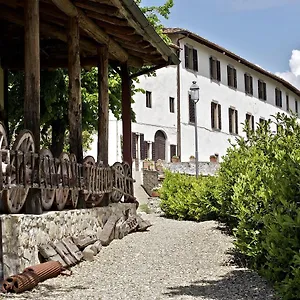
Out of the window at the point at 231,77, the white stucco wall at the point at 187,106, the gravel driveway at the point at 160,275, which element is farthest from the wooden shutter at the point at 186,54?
the gravel driveway at the point at 160,275

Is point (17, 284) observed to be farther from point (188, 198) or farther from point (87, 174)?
point (188, 198)

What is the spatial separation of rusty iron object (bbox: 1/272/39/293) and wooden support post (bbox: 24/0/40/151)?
2036 millimetres

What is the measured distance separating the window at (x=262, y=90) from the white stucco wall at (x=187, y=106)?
0.66 meters

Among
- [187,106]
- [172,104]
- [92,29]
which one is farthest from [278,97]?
[92,29]

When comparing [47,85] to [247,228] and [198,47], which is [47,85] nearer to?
[247,228]

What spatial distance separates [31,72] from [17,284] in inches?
115

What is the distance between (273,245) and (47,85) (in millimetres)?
10580

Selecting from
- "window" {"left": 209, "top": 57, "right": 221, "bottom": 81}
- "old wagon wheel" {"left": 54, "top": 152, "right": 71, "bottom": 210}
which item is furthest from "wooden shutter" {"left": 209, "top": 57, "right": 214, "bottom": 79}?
"old wagon wheel" {"left": 54, "top": 152, "right": 71, "bottom": 210}

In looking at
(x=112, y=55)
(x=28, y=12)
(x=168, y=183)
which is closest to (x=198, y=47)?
(x=168, y=183)

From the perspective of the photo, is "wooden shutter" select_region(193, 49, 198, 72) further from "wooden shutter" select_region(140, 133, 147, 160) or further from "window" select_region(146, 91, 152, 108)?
"wooden shutter" select_region(140, 133, 147, 160)

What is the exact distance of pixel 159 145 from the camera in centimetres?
3183

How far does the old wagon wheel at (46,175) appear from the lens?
829 cm

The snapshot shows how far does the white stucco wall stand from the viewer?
1211 inches

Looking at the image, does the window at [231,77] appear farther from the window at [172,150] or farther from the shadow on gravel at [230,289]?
the shadow on gravel at [230,289]
